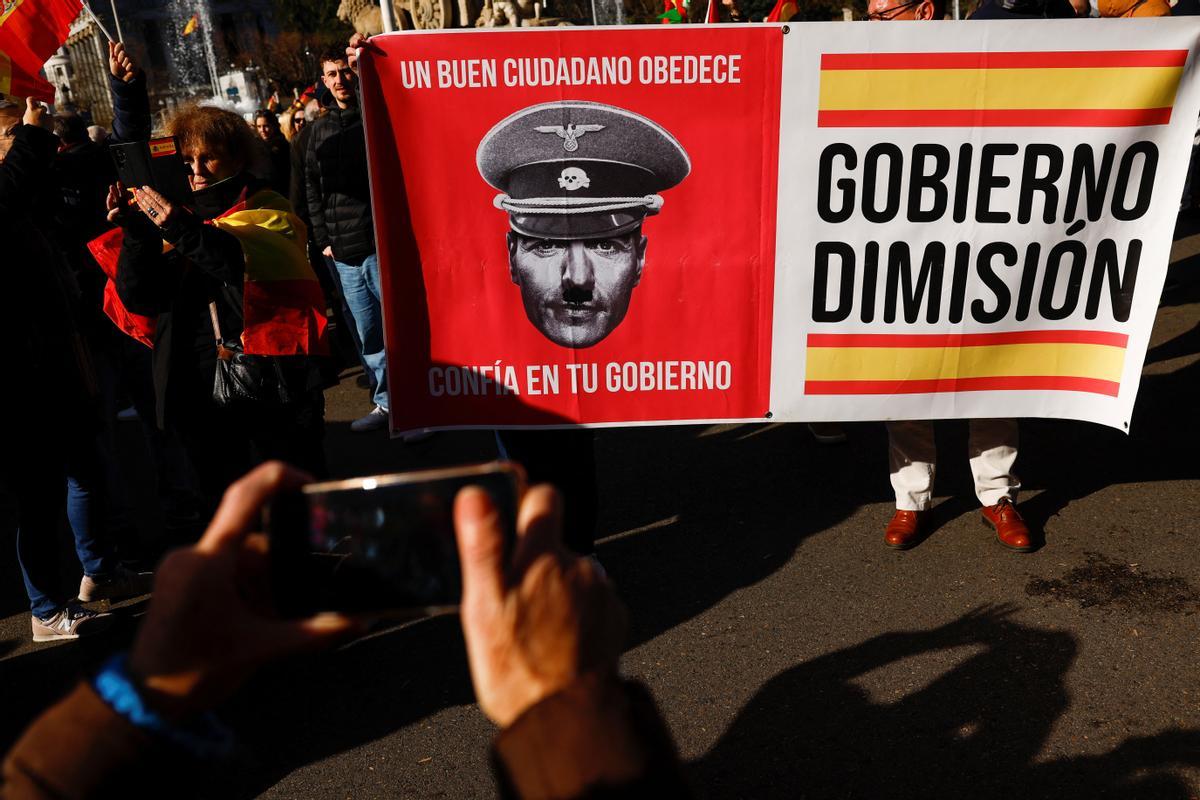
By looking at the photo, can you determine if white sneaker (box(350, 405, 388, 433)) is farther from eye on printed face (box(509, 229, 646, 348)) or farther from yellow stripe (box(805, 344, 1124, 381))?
yellow stripe (box(805, 344, 1124, 381))

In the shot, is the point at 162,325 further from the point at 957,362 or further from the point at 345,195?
the point at 957,362

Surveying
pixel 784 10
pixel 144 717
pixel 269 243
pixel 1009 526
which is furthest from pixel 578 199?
pixel 784 10

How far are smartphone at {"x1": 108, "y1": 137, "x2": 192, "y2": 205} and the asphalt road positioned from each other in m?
1.63

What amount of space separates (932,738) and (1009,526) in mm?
1302

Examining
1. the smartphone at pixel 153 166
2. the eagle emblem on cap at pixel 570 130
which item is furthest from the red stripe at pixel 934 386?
the smartphone at pixel 153 166

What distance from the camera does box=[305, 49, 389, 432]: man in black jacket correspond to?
550cm

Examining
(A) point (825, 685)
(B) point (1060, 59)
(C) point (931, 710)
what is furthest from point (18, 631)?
(B) point (1060, 59)

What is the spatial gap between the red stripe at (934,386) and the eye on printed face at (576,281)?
749 millimetres

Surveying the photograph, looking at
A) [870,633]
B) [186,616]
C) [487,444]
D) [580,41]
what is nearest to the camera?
[186,616]

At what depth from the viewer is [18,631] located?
12.8ft

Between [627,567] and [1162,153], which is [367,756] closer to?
[627,567]

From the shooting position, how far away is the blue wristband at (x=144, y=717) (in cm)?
94

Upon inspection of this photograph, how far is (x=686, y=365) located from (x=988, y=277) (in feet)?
3.46

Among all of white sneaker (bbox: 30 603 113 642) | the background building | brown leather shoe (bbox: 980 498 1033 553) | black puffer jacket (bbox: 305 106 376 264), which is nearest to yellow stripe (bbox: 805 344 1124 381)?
brown leather shoe (bbox: 980 498 1033 553)
